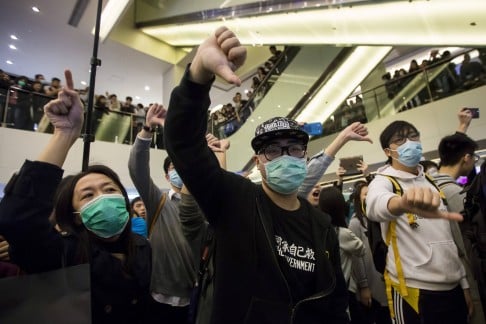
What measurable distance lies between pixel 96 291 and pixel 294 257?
0.85 meters

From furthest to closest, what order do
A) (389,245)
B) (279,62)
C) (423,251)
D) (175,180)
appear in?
(279,62) → (175,180) → (389,245) → (423,251)

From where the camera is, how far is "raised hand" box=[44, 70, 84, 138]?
3.74ft

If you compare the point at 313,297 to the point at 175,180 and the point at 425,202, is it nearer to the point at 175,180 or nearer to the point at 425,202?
the point at 425,202

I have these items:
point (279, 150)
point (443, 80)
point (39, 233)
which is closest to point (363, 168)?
point (279, 150)

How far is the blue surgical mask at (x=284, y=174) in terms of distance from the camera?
4.34 ft

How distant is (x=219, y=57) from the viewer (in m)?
0.85

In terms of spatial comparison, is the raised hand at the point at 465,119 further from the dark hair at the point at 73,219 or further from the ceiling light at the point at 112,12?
the ceiling light at the point at 112,12

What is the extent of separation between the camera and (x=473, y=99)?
5.46 meters

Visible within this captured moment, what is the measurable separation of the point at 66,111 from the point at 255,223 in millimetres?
862

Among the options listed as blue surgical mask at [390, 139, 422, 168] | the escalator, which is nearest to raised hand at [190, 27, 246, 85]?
blue surgical mask at [390, 139, 422, 168]

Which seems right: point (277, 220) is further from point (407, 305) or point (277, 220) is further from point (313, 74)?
point (313, 74)

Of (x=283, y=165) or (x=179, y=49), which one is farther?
(x=179, y=49)

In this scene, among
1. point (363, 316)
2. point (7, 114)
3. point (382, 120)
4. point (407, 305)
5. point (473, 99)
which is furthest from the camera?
point (382, 120)

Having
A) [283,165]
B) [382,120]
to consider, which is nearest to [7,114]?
[283,165]
